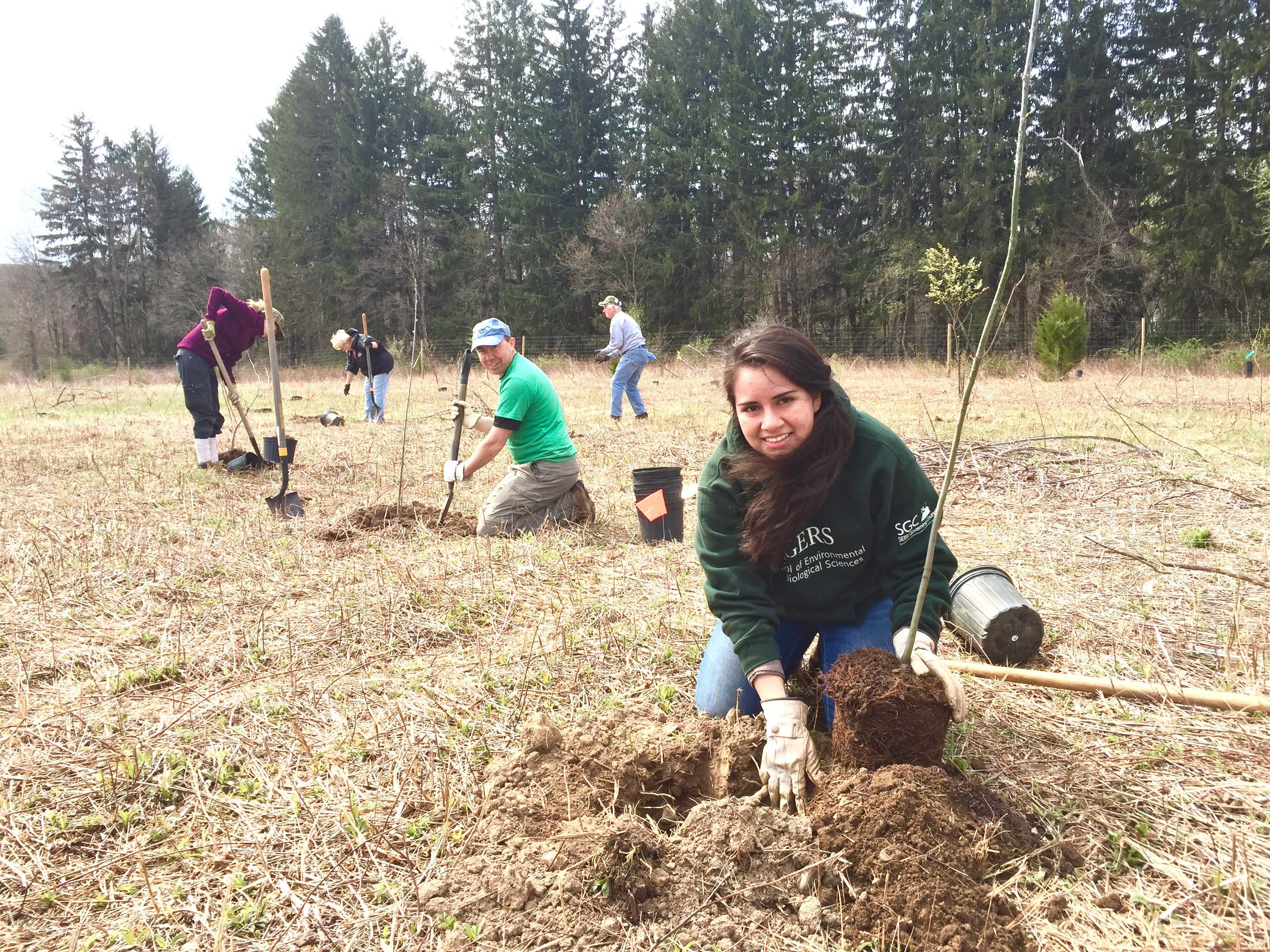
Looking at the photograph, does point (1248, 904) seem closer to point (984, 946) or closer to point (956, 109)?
point (984, 946)

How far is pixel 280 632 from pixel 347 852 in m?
1.61

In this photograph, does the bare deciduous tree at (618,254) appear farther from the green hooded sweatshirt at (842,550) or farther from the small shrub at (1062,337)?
the green hooded sweatshirt at (842,550)

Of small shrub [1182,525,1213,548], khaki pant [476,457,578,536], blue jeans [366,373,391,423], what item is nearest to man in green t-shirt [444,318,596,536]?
khaki pant [476,457,578,536]

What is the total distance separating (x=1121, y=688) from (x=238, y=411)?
6.87 m

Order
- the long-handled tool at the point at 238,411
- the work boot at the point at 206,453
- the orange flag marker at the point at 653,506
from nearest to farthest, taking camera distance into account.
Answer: the orange flag marker at the point at 653,506, the long-handled tool at the point at 238,411, the work boot at the point at 206,453

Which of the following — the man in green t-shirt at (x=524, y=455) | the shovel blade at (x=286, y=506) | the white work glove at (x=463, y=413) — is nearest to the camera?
the man in green t-shirt at (x=524, y=455)

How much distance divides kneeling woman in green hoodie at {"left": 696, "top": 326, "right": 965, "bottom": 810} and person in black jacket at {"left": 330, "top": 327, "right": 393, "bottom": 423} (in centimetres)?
939

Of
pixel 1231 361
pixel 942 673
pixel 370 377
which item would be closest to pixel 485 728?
pixel 942 673

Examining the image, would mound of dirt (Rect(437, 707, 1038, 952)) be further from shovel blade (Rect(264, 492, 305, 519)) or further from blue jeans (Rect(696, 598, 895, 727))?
shovel blade (Rect(264, 492, 305, 519))

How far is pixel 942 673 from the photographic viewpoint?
74.6 inches

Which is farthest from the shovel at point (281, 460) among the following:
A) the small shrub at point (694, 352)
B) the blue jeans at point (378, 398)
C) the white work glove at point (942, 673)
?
A: the small shrub at point (694, 352)

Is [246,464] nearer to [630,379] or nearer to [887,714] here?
[630,379]

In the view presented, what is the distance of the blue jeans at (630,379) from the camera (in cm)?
999

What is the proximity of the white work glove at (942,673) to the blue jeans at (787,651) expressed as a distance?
21cm
